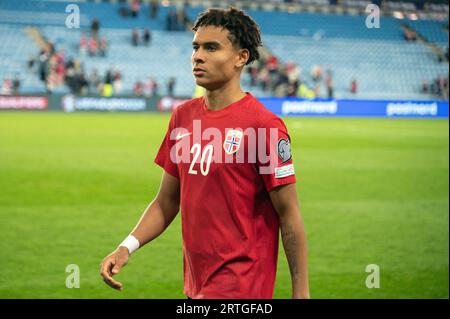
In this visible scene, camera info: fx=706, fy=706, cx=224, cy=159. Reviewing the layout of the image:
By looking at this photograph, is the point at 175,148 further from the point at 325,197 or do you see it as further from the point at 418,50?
the point at 418,50

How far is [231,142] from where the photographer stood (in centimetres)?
300

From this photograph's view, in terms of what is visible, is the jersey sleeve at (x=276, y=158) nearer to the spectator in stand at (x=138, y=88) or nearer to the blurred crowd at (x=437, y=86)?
the blurred crowd at (x=437, y=86)

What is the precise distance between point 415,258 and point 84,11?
3253 centimetres

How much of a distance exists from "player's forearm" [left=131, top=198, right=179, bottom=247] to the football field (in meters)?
3.06

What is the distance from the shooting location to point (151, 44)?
126 feet

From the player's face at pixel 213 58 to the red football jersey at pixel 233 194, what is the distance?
127mm

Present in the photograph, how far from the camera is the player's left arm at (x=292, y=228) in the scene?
302cm

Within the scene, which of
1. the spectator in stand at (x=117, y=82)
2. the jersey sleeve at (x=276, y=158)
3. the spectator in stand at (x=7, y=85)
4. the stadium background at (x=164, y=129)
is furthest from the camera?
the spectator in stand at (x=117, y=82)

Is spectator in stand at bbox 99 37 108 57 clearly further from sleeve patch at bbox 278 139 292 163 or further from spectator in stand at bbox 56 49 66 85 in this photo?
sleeve patch at bbox 278 139 292 163

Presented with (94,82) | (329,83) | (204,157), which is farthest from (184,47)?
(204,157)

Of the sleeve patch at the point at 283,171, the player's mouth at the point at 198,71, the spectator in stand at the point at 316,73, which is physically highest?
the player's mouth at the point at 198,71

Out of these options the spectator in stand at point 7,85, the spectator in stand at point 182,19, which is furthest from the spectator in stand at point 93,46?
the spectator in stand at point 7,85

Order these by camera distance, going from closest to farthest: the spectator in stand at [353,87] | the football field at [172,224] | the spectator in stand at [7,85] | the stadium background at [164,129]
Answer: the football field at [172,224] → the stadium background at [164,129] → the spectator in stand at [7,85] → the spectator in stand at [353,87]
